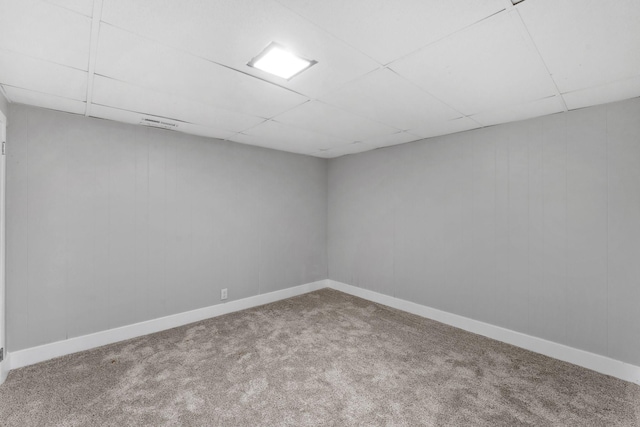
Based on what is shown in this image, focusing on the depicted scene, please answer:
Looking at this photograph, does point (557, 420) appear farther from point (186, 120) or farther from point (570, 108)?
point (186, 120)

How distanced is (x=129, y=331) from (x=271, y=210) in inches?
87.7

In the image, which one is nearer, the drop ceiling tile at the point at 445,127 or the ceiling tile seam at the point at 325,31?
the ceiling tile seam at the point at 325,31

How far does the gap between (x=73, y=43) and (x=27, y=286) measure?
88.2 inches

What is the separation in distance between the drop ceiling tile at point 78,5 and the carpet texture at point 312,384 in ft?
7.64

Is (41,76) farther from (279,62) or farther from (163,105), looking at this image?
(279,62)

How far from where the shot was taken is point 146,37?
1527 millimetres

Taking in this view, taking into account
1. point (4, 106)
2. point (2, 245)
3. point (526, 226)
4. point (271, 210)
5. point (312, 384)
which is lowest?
point (312, 384)

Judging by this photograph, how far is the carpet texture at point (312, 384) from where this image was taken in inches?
74.3

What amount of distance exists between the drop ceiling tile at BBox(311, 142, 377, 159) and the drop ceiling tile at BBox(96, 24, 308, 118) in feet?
5.37

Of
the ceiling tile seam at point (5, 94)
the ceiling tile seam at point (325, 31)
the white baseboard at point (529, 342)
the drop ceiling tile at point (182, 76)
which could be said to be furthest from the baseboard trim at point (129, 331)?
the ceiling tile seam at point (325, 31)

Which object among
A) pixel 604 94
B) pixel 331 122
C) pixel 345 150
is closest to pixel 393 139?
pixel 345 150

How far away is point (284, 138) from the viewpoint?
365 centimetres

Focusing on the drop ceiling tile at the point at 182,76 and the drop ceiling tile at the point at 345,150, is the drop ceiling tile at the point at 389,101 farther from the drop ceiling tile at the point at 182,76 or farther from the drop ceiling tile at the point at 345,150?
the drop ceiling tile at the point at 345,150

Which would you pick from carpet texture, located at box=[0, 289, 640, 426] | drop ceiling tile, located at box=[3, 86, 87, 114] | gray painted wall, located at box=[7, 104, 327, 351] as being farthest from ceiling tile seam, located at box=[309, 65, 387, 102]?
carpet texture, located at box=[0, 289, 640, 426]
